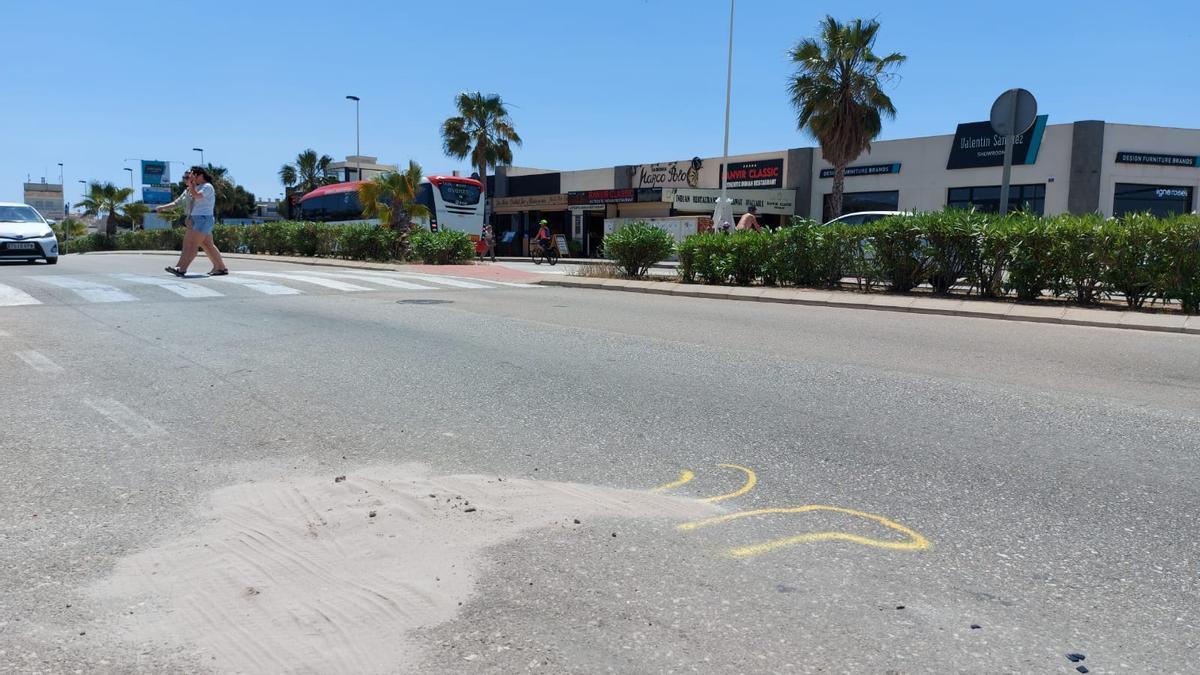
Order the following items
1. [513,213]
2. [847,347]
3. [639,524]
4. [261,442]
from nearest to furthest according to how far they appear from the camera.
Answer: [639,524], [261,442], [847,347], [513,213]

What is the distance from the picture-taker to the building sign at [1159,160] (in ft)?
90.9

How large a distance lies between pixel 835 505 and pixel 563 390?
2971mm

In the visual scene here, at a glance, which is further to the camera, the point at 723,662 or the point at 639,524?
the point at 639,524

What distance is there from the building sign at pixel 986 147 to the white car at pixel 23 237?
2868cm

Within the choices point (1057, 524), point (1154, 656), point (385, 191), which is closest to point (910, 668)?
point (1154, 656)

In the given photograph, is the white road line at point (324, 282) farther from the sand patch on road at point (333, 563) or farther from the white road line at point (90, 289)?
the sand patch on road at point (333, 563)

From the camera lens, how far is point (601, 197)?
1769 inches

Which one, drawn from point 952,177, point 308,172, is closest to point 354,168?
point 308,172

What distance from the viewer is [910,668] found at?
8.69 ft

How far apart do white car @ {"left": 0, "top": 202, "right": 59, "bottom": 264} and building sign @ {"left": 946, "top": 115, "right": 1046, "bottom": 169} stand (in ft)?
94.1

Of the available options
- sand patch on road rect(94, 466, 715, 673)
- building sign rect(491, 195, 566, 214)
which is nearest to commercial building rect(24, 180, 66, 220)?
building sign rect(491, 195, 566, 214)

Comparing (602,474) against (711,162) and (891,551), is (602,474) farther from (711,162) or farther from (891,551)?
(711,162)

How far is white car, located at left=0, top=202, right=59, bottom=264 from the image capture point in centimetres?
1817

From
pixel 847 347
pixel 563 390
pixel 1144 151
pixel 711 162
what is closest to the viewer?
pixel 563 390
